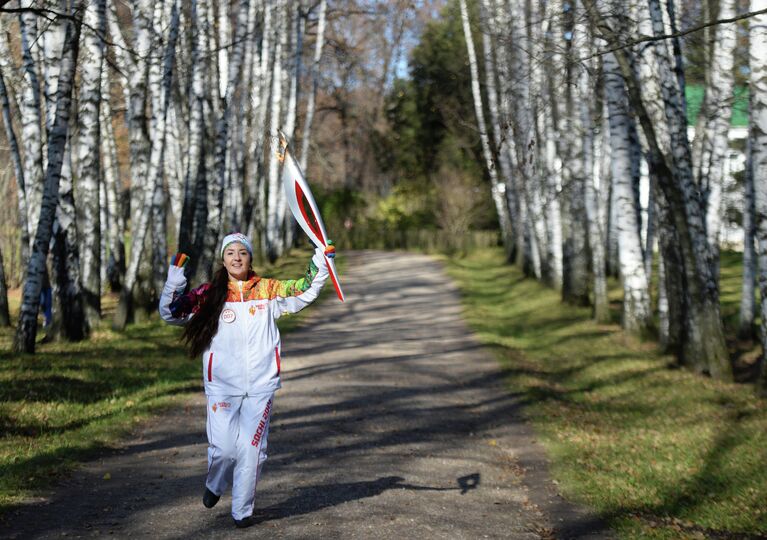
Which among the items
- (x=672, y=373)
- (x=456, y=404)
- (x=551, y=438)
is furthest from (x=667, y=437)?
(x=672, y=373)

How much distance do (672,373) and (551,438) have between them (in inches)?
176

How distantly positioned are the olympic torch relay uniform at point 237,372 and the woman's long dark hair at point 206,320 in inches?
1.7

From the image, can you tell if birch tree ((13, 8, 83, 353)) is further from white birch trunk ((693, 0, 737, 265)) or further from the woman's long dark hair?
white birch trunk ((693, 0, 737, 265))

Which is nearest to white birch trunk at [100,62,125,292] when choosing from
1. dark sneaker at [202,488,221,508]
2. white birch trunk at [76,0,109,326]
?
white birch trunk at [76,0,109,326]

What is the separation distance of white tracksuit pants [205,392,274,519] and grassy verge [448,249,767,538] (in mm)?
2678

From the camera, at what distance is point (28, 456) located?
8.73 metres

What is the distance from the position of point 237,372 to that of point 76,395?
18.1 ft

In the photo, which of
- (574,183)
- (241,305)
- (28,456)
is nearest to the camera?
(241,305)

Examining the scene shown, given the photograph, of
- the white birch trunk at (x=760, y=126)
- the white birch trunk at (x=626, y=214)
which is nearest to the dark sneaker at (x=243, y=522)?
the white birch trunk at (x=760, y=126)

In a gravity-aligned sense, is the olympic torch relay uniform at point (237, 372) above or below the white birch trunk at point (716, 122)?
below

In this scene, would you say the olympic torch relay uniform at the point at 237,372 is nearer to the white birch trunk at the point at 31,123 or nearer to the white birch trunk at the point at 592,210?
the white birch trunk at the point at 31,123

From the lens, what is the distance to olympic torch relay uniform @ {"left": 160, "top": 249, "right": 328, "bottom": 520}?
6.92 metres

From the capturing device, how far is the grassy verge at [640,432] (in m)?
8.02

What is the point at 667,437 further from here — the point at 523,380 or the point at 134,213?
the point at 134,213
